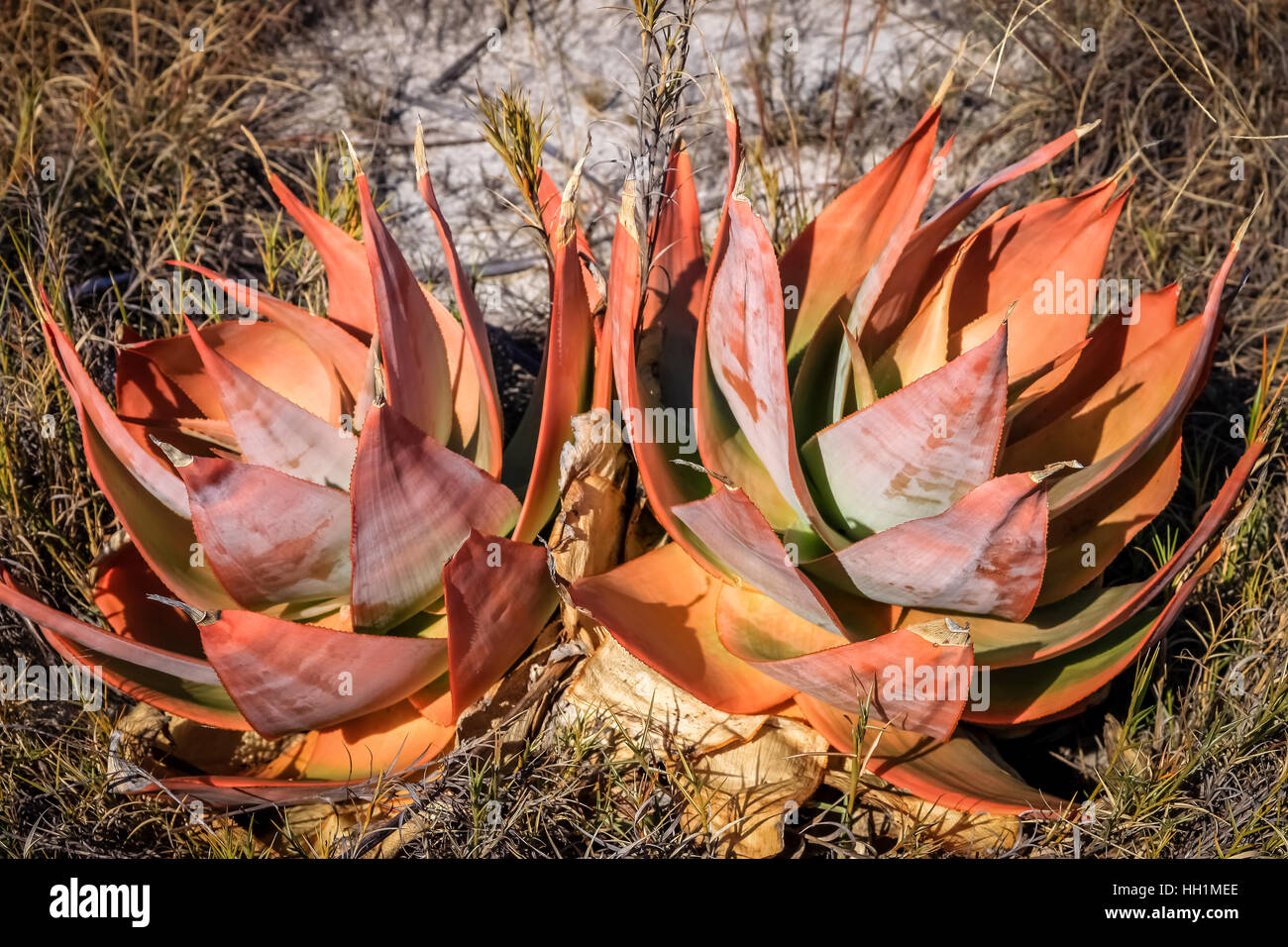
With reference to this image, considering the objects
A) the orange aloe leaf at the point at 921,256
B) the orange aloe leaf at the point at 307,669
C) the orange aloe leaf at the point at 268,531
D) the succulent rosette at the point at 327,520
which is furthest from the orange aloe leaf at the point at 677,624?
the orange aloe leaf at the point at 921,256

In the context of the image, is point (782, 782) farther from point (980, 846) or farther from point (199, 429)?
point (199, 429)

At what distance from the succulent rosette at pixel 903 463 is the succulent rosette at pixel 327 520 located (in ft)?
0.50

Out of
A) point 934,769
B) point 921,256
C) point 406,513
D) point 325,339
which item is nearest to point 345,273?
point 325,339

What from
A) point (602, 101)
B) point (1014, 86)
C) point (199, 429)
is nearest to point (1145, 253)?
point (1014, 86)

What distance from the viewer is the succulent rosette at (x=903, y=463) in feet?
4.31

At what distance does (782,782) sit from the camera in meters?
1.51

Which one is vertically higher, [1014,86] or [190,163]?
[1014,86]

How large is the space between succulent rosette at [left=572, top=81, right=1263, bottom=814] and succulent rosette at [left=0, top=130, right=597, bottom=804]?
6.0 inches

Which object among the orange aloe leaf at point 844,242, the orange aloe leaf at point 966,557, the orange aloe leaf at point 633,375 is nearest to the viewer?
the orange aloe leaf at point 966,557

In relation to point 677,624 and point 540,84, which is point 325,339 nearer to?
point 677,624

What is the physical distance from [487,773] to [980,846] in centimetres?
71

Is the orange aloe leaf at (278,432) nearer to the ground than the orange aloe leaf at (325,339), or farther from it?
nearer to the ground

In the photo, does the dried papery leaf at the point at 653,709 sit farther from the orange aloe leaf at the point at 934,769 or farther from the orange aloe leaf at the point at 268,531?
the orange aloe leaf at the point at 268,531

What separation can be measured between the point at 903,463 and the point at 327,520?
733mm
